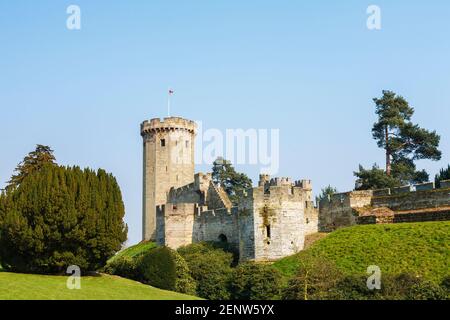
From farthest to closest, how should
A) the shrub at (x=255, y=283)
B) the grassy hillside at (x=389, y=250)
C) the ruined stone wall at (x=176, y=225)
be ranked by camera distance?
the ruined stone wall at (x=176, y=225)
the shrub at (x=255, y=283)
the grassy hillside at (x=389, y=250)

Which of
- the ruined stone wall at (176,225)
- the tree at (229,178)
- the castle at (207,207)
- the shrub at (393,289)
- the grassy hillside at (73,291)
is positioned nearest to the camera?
the grassy hillside at (73,291)

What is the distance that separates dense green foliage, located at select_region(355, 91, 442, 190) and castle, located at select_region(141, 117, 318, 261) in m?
9.14

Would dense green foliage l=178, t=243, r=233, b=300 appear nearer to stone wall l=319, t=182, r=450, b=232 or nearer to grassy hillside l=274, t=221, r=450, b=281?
grassy hillside l=274, t=221, r=450, b=281

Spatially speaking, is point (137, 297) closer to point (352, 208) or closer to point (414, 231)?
point (414, 231)

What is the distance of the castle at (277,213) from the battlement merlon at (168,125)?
21.9 ft

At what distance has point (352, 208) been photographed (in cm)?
4841

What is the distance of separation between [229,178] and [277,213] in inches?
1354

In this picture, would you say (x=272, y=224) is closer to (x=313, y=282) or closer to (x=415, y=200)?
(x=313, y=282)

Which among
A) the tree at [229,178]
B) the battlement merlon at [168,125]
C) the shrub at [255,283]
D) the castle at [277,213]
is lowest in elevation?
the shrub at [255,283]

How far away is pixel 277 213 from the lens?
4412 centimetres

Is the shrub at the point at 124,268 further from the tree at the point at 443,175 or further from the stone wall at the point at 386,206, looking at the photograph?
the tree at the point at 443,175

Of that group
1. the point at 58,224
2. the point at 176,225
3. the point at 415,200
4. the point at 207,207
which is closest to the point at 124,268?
the point at 58,224

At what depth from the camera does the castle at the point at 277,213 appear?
43.8 meters

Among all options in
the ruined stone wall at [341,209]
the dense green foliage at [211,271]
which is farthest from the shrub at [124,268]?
the ruined stone wall at [341,209]
